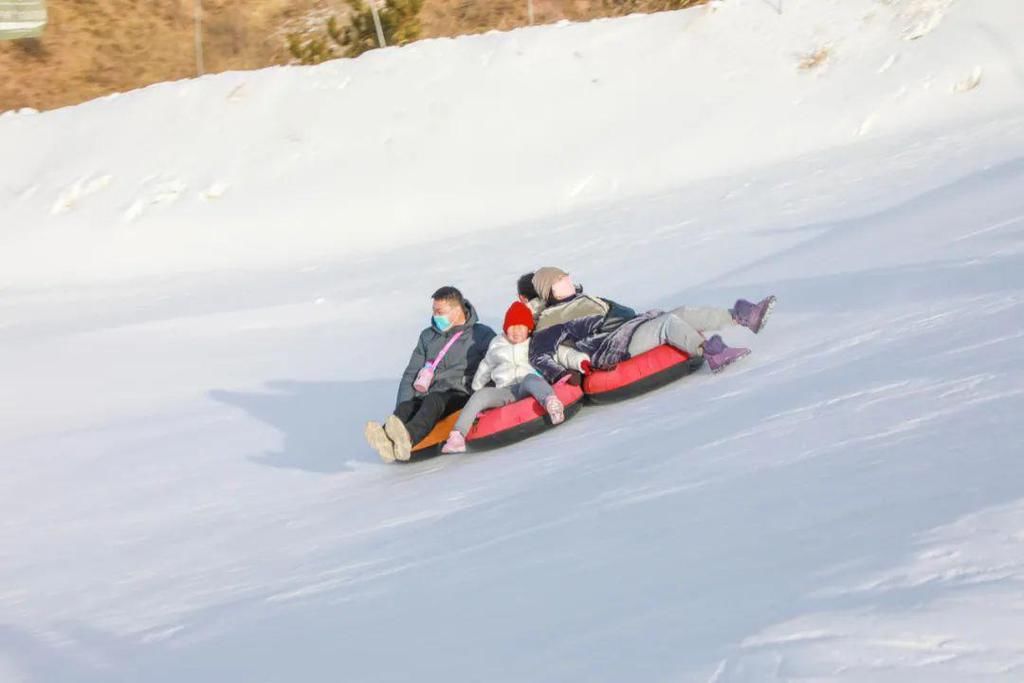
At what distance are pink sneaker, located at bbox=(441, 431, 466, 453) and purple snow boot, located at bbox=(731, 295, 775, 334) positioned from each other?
Result: 1579mm

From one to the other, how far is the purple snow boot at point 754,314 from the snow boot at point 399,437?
1.84 metres

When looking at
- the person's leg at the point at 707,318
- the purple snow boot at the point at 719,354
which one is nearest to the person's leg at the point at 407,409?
the person's leg at the point at 707,318

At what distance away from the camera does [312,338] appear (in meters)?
12.1

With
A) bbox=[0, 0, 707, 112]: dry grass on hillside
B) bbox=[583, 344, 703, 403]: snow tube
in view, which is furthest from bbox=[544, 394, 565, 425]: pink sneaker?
bbox=[0, 0, 707, 112]: dry grass on hillside

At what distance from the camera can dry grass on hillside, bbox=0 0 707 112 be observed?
23.0 metres

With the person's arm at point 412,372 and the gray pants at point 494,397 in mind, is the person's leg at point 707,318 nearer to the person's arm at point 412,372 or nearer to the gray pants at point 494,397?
the gray pants at point 494,397

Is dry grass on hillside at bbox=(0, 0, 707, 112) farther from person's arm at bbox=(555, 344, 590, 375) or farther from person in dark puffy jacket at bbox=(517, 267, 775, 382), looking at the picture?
person's arm at bbox=(555, 344, 590, 375)

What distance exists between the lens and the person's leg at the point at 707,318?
6.89 metres

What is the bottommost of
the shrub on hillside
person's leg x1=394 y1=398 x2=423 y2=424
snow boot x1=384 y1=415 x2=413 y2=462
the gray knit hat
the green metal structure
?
snow boot x1=384 y1=415 x2=413 y2=462

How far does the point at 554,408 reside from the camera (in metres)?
6.79

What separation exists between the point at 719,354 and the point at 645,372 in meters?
0.41

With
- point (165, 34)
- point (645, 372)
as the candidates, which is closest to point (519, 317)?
point (645, 372)

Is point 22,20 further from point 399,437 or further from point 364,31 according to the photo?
point 399,437

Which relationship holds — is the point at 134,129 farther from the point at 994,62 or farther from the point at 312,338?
the point at 994,62
